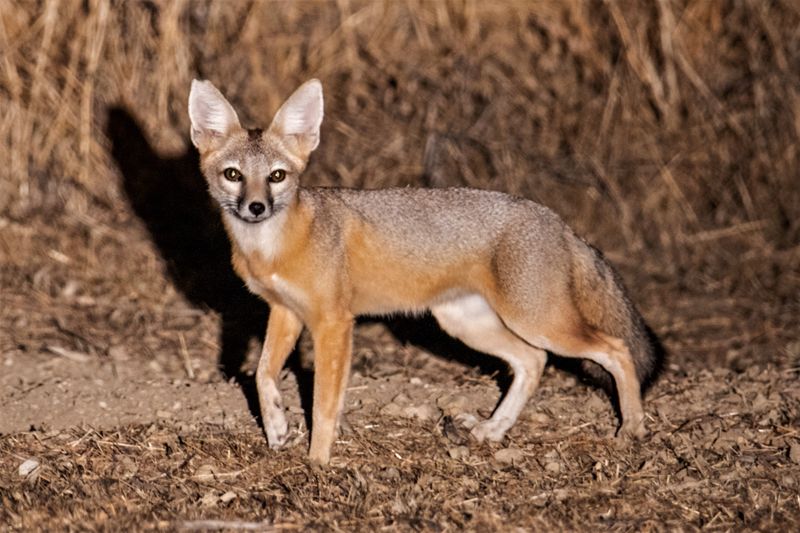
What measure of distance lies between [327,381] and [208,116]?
136 cm

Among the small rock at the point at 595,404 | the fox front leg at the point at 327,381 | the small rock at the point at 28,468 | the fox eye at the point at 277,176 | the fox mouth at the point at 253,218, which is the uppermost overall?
the fox eye at the point at 277,176

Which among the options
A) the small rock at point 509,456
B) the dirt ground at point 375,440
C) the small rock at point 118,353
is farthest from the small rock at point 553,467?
the small rock at point 118,353

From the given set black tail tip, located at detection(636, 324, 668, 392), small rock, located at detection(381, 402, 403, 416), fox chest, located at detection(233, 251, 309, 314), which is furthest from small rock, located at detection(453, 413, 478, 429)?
fox chest, located at detection(233, 251, 309, 314)

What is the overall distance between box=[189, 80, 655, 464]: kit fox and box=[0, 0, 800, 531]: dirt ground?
404mm

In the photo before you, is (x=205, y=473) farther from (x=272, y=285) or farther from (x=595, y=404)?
(x=595, y=404)

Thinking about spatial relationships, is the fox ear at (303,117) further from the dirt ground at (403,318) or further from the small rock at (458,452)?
the small rock at (458,452)

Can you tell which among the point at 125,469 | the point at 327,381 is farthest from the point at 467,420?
the point at 125,469

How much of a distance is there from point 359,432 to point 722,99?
5.38 m

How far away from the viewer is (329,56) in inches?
371

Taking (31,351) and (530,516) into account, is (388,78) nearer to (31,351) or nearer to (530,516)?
(31,351)

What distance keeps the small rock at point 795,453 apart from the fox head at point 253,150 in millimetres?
2512

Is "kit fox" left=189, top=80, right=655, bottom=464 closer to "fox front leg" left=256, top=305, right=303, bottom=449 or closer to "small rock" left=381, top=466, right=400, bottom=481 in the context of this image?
"fox front leg" left=256, top=305, right=303, bottom=449

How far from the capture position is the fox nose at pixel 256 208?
483 centimetres

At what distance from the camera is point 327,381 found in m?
5.01
